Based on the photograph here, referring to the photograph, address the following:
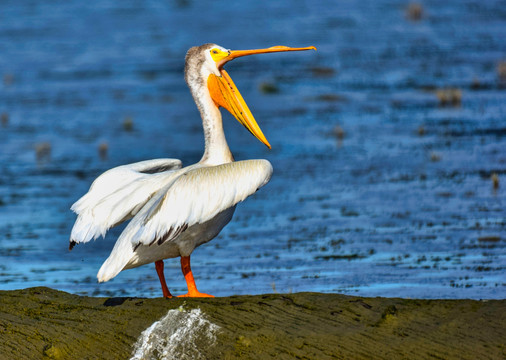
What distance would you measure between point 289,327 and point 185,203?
3.42 ft

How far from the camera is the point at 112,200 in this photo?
577 centimetres

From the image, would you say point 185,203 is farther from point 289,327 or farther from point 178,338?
point 289,327

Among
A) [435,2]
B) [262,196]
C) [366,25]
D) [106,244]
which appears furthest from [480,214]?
[435,2]

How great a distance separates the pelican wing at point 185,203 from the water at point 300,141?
1363 millimetres

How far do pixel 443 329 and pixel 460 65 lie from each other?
12343 millimetres

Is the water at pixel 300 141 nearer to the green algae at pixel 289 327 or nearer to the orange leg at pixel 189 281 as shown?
the orange leg at pixel 189 281

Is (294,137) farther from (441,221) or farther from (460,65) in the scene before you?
(460,65)

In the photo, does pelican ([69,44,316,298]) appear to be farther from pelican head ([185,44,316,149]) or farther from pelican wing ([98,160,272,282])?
pelican head ([185,44,316,149])

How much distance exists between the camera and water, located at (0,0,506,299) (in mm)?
7500

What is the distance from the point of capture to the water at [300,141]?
7500 millimetres

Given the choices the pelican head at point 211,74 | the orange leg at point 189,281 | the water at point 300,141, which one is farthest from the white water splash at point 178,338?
the water at point 300,141

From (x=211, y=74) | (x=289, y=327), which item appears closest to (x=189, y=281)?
(x=289, y=327)

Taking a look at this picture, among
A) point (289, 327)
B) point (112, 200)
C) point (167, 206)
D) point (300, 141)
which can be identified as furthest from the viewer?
point (300, 141)

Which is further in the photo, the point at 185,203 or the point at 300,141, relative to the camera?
the point at 300,141
